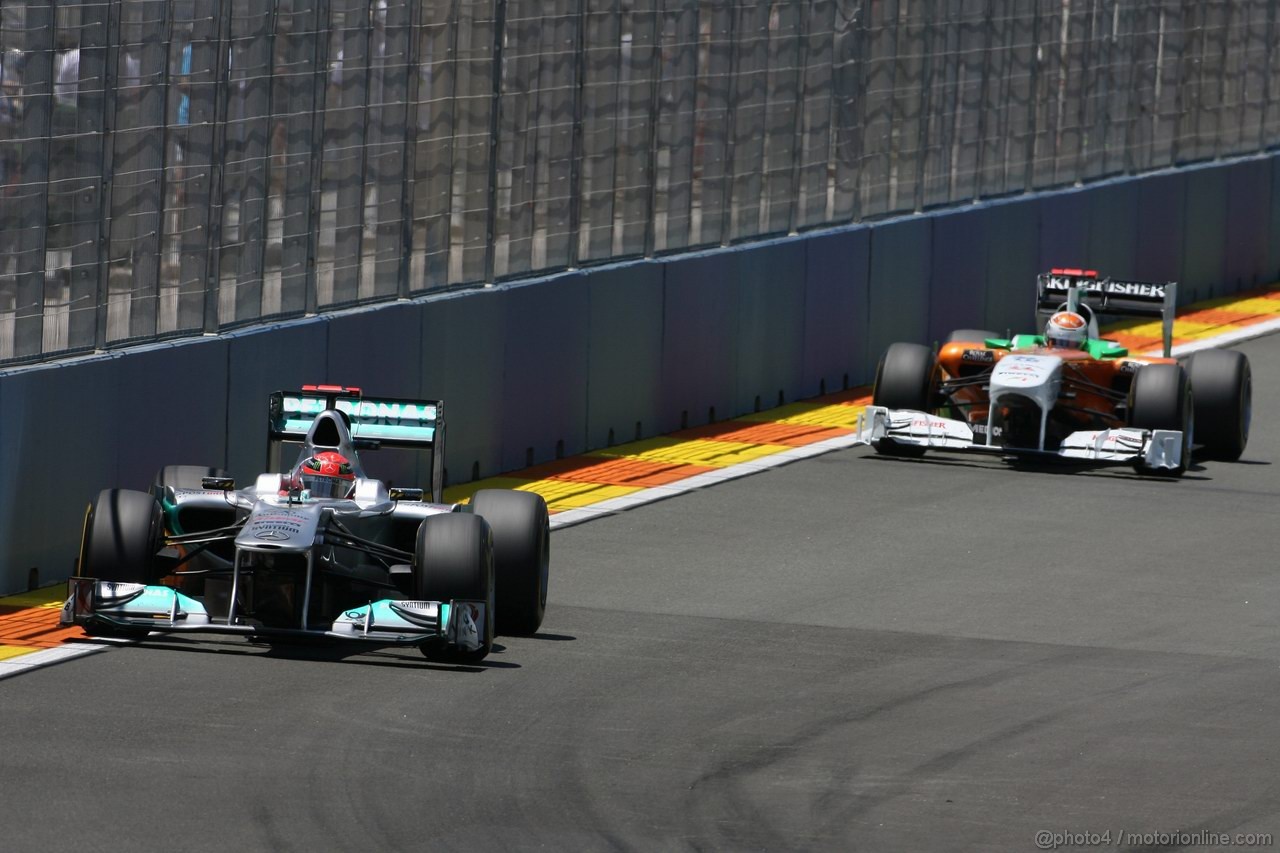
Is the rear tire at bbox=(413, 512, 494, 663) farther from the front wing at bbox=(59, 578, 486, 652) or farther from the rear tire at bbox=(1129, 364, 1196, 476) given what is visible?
the rear tire at bbox=(1129, 364, 1196, 476)

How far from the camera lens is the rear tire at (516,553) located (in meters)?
11.4

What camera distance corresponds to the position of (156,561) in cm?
1104

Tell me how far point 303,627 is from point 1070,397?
338 inches

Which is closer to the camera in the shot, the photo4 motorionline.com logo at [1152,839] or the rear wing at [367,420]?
the photo4 motorionline.com logo at [1152,839]

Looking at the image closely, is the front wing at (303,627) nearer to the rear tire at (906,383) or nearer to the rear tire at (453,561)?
the rear tire at (453,561)

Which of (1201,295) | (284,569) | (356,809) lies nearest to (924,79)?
(1201,295)

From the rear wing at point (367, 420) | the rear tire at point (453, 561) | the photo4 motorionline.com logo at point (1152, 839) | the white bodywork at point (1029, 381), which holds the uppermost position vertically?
the rear wing at point (367, 420)

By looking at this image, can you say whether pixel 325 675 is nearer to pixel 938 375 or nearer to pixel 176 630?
pixel 176 630

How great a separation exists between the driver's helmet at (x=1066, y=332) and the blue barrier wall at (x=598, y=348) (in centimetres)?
311

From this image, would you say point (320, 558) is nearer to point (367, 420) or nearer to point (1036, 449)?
point (367, 420)

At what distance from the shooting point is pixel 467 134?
17.2 meters

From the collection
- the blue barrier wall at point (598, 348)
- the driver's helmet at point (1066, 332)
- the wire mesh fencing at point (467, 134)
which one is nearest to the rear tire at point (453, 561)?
the blue barrier wall at point (598, 348)

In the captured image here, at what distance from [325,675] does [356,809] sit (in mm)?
2245

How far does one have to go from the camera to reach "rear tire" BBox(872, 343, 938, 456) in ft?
59.4
